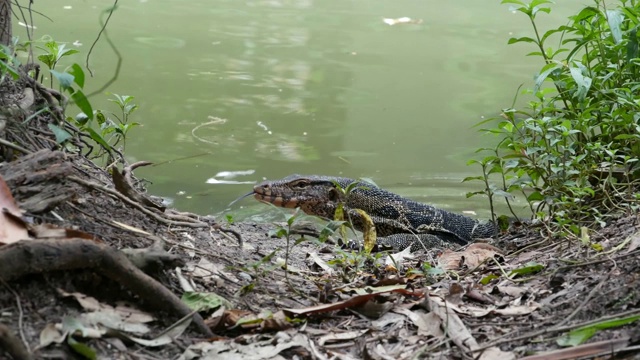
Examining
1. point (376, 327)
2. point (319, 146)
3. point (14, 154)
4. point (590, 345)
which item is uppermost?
point (14, 154)

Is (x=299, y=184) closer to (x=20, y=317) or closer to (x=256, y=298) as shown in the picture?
(x=256, y=298)

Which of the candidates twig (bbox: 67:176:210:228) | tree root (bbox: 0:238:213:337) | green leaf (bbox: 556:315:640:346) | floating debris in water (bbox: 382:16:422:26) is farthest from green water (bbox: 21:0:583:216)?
green leaf (bbox: 556:315:640:346)

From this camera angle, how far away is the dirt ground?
215 centimetres

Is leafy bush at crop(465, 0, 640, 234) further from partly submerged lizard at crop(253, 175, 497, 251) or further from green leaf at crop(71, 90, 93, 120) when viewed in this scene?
green leaf at crop(71, 90, 93, 120)

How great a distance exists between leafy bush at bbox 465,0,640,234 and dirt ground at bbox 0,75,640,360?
1.36ft

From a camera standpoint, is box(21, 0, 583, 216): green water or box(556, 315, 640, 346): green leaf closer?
box(556, 315, 640, 346): green leaf

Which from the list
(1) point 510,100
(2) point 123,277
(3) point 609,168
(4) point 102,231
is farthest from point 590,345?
(1) point 510,100

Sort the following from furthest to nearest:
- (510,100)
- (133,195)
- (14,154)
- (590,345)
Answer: (510,100), (133,195), (14,154), (590,345)

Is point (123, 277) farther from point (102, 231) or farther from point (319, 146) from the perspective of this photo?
point (319, 146)

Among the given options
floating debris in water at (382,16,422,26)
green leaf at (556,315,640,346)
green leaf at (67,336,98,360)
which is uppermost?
green leaf at (556,315,640,346)

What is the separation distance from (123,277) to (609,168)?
7.82 ft

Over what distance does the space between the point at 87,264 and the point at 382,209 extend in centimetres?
323

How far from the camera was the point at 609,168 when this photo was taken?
3.74 meters

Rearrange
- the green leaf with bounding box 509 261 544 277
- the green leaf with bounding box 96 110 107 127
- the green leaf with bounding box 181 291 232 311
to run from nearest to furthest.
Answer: the green leaf with bounding box 181 291 232 311 < the green leaf with bounding box 509 261 544 277 < the green leaf with bounding box 96 110 107 127
